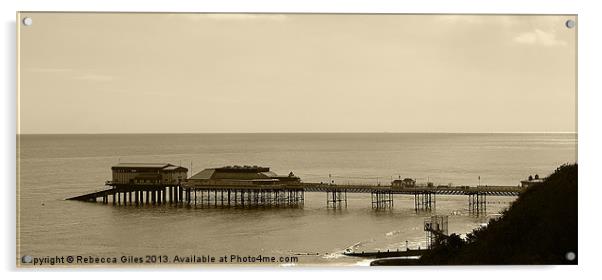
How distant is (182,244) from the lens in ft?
21.6

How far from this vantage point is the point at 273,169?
7.02 m

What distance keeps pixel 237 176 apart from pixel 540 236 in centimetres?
244

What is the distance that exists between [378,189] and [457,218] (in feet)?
2.42

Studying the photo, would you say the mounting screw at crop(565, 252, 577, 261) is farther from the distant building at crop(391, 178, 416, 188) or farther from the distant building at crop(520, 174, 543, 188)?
the distant building at crop(391, 178, 416, 188)

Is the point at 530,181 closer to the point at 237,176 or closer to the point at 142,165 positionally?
the point at 237,176

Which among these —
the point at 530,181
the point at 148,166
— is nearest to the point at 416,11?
the point at 530,181

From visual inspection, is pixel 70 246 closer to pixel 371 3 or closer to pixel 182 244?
pixel 182 244

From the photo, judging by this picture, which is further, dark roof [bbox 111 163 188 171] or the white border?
dark roof [bbox 111 163 188 171]

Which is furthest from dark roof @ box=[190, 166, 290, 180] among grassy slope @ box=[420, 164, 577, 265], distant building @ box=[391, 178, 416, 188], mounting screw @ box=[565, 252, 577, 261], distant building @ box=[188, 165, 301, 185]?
mounting screw @ box=[565, 252, 577, 261]

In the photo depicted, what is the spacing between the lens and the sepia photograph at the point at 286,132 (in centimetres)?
641

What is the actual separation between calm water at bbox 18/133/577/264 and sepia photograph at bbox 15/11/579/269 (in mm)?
18

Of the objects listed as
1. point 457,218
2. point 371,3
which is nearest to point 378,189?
point 457,218

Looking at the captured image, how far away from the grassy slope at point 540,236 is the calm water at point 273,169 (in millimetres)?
180

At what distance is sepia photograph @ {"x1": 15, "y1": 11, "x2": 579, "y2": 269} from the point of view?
6414 millimetres
